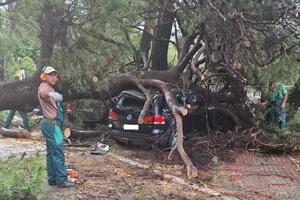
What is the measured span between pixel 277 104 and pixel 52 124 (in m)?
7.62

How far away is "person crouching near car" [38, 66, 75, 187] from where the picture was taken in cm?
814

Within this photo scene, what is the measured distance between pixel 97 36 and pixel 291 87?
8.00 m

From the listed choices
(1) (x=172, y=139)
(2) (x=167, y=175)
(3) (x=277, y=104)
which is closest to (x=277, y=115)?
(3) (x=277, y=104)

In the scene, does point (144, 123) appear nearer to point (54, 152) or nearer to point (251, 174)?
point (251, 174)

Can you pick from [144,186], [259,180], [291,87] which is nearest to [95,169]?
[144,186]

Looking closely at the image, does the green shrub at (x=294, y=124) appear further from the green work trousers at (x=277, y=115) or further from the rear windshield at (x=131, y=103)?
the rear windshield at (x=131, y=103)

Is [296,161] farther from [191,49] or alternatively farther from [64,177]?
[64,177]

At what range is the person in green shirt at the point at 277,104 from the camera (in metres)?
13.7

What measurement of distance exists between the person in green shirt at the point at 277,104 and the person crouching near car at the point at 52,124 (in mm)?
7206

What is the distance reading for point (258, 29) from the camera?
10844 millimetres

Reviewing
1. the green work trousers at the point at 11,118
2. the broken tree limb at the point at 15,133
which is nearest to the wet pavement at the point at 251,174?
the broken tree limb at the point at 15,133

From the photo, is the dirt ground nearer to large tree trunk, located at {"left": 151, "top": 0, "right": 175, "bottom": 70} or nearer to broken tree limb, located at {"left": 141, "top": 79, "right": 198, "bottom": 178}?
broken tree limb, located at {"left": 141, "top": 79, "right": 198, "bottom": 178}

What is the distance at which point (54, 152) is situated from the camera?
328 inches

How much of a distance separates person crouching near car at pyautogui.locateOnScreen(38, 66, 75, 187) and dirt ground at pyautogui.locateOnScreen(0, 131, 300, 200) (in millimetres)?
247
